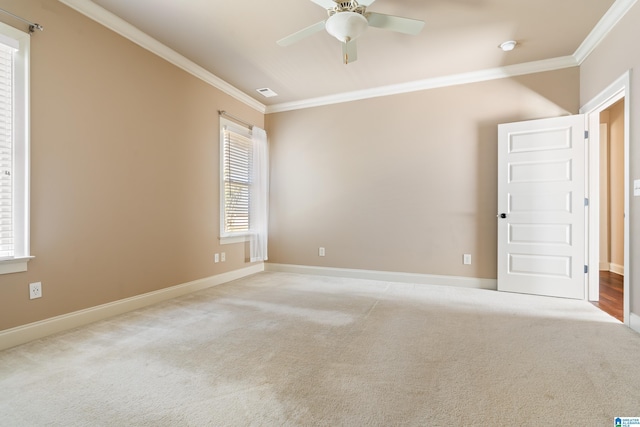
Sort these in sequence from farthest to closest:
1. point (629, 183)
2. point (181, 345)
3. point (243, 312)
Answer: point (243, 312)
point (629, 183)
point (181, 345)

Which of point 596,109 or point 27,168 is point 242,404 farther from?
point 596,109

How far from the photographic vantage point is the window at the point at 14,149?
221 centimetres

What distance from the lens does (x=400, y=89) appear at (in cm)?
442

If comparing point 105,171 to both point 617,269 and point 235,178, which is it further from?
point 617,269

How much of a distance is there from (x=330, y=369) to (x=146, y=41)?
11.6ft

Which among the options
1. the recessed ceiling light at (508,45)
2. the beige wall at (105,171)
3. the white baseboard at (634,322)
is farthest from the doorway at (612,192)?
the beige wall at (105,171)

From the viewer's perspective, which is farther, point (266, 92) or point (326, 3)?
point (266, 92)

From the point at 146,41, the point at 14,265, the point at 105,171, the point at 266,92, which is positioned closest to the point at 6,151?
the point at 105,171

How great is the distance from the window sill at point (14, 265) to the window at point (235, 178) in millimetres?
2180

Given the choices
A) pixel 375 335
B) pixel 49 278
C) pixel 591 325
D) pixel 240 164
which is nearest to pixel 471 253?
pixel 591 325

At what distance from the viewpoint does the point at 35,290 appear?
2348 mm

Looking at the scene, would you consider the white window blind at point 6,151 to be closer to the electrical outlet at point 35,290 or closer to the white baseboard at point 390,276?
the electrical outlet at point 35,290

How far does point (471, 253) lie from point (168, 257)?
3.77 metres

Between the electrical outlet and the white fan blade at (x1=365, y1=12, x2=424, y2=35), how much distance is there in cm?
323
